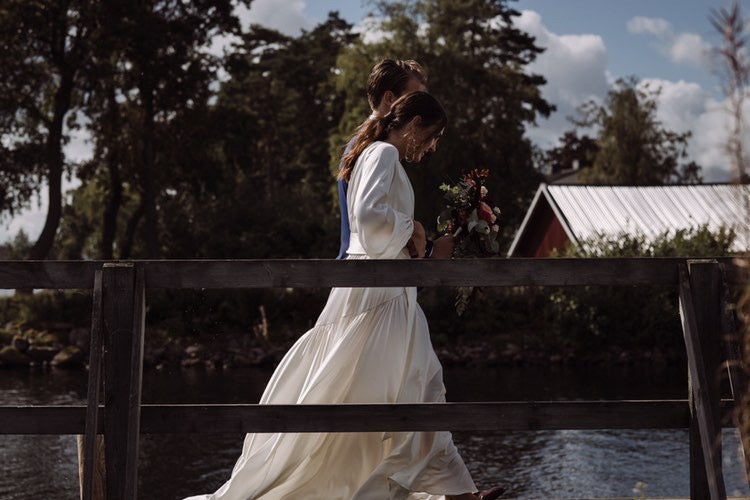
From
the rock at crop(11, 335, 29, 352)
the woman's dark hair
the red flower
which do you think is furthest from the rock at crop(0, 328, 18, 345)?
the woman's dark hair

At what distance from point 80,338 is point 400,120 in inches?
1181

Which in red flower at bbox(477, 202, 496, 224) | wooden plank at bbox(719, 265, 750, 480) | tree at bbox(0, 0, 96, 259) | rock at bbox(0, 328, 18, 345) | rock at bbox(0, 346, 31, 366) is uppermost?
tree at bbox(0, 0, 96, 259)

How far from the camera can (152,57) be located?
3881 centimetres

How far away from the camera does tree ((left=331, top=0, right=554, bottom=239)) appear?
1836 inches

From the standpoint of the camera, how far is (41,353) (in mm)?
32812

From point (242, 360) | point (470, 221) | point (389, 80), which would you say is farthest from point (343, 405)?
point (242, 360)

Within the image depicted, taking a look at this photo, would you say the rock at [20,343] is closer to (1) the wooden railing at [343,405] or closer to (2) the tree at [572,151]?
(1) the wooden railing at [343,405]

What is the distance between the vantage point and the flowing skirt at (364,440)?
16.8 feet

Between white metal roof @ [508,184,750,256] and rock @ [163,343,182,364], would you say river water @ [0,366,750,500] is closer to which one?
rock @ [163,343,182,364]

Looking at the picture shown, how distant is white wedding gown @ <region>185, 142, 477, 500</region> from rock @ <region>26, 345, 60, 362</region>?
2892 cm

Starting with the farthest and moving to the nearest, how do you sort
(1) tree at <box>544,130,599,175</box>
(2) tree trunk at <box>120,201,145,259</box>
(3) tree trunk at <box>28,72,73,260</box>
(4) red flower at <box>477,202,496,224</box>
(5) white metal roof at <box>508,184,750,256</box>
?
(1) tree at <box>544,130,599,175</box> < (2) tree trunk at <box>120,201,145,259</box> < (3) tree trunk at <box>28,72,73,260</box> < (5) white metal roof at <box>508,184,750,256</box> < (4) red flower at <box>477,202,496,224</box>

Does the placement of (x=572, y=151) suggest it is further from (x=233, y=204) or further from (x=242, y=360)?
(x=242, y=360)

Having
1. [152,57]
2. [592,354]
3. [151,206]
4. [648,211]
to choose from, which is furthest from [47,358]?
[648,211]

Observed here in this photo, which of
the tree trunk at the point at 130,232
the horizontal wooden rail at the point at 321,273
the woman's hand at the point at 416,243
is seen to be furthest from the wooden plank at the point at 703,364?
the tree trunk at the point at 130,232
